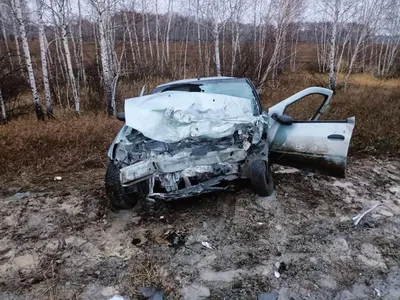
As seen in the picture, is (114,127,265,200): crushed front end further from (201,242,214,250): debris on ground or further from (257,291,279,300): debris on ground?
(257,291,279,300): debris on ground

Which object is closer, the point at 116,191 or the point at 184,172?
the point at 184,172

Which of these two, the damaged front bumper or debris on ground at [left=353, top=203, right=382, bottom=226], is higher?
the damaged front bumper

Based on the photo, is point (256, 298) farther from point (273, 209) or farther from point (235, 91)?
point (235, 91)

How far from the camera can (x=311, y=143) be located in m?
4.07

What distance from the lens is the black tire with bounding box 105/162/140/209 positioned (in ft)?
12.4

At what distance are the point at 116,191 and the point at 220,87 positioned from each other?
85.9 inches

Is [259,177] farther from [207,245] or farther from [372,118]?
[372,118]

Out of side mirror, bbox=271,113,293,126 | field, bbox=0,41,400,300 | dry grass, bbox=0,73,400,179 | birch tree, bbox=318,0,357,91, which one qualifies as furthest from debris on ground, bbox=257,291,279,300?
birch tree, bbox=318,0,357,91

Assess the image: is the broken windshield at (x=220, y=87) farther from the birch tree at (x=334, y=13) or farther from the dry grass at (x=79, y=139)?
the birch tree at (x=334, y=13)

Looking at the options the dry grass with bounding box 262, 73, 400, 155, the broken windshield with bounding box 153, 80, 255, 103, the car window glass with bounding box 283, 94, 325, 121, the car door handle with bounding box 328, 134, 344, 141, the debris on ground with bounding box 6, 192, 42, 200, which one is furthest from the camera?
the car window glass with bounding box 283, 94, 325, 121

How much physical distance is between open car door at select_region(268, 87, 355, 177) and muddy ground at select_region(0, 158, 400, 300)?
1.47 feet

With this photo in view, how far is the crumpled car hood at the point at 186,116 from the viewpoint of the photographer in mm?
3590

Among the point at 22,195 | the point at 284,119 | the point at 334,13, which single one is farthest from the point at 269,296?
the point at 334,13

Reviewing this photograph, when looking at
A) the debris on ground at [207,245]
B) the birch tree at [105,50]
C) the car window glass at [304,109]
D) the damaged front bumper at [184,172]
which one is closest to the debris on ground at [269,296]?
the debris on ground at [207,245]
